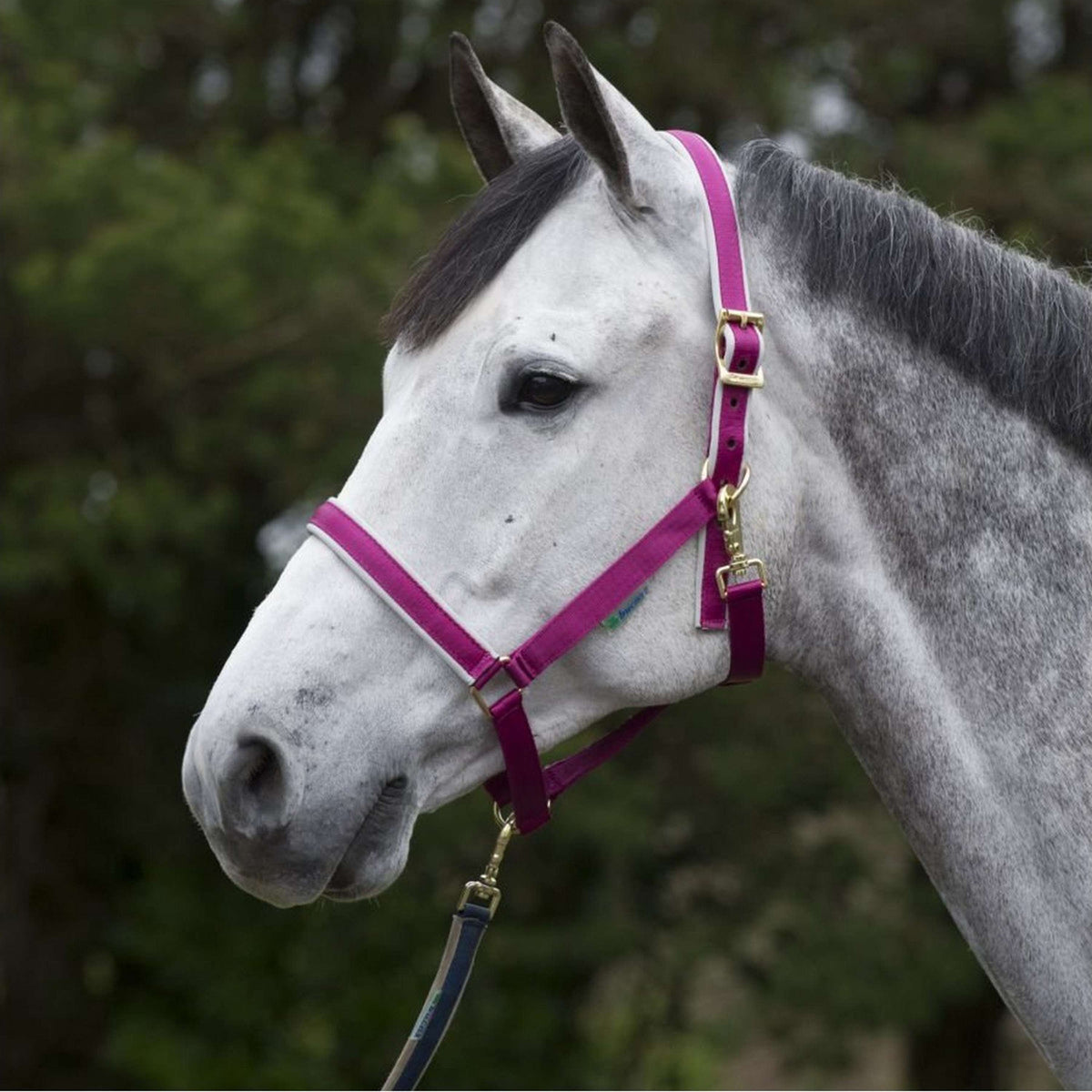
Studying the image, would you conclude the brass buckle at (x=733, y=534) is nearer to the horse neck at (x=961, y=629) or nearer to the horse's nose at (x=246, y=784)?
the horse neck at (x=961, y=629)

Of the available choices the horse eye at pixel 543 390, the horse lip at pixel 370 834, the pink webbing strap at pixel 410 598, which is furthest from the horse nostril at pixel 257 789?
the horse eye at pixel 543 390

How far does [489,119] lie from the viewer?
2.46m

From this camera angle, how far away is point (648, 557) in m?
2.02

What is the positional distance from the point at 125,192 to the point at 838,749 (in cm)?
455

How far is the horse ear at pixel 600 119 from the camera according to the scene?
1.98 metres

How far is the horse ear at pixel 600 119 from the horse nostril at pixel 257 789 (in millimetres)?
927

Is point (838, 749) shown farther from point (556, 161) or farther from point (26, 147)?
point (556, 161)

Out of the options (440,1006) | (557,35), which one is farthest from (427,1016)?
(557,35)

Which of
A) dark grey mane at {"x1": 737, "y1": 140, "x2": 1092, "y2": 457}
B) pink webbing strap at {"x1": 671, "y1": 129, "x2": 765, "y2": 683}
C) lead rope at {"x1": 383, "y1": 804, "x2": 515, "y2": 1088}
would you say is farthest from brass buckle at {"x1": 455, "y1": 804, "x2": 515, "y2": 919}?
dark grey mane at {"x1": 737, "y1": 140, "x2": 1092, "y2": 457}

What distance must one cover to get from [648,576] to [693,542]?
85mm

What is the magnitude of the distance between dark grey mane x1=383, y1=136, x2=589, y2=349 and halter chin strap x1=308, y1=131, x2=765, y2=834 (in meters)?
0.24

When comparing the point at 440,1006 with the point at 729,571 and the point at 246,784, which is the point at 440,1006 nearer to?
the point at 246,784

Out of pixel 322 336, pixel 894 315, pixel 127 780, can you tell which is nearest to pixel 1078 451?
pixel 894 315

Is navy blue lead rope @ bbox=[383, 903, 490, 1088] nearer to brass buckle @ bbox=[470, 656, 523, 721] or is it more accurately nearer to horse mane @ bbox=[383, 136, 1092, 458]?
brass buckle @ bbox=[470, 656, 523, 721]
